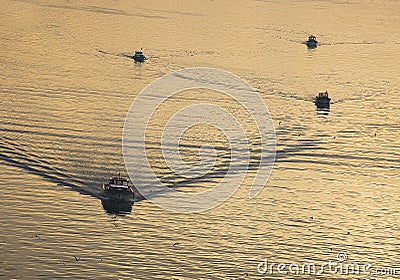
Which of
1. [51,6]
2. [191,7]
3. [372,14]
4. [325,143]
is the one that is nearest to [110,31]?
[51,6]

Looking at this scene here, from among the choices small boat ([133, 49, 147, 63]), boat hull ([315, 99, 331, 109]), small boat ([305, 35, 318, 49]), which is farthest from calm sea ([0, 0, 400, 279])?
small boat ([133, 49, 147, 63])

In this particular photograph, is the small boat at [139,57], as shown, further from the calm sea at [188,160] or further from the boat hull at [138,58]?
the calm sea at [188,160]

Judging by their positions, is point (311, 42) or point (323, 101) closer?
point (323, 101)

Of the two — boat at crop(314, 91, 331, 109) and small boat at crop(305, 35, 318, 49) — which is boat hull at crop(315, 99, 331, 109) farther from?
small boat at crop(305, 35, 318, 49)

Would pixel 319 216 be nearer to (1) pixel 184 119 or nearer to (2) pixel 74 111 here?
(1) pixel 184 119

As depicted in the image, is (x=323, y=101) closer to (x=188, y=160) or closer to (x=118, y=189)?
(x=188, y=160)

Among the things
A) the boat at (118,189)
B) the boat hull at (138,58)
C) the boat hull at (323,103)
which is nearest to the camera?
the boat at (118,189)

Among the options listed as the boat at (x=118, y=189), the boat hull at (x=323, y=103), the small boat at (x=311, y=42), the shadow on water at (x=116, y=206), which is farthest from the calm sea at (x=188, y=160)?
the small boat at (x=311, y=42)

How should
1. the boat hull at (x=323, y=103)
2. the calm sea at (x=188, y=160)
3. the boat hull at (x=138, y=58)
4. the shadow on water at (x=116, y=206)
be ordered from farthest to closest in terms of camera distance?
the boat hull at (x=138, y=58) < the boat hull at (x=323, y=103) < the shadow on water at (x=116, y=206) < the calm sea at (x=188, y=160)

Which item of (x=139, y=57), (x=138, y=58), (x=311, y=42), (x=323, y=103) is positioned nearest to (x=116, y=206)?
(x=323, y=103)
